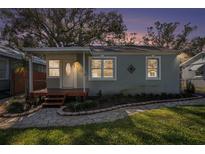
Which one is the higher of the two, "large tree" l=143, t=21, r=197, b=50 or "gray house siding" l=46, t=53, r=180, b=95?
"large tree" l=143, t=21, r=197, b=50

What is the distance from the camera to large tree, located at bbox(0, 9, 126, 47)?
22.6m

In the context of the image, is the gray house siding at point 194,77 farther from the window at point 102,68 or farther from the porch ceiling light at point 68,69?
the porch ceiling light at point 68,69

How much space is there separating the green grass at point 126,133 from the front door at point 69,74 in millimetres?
6433

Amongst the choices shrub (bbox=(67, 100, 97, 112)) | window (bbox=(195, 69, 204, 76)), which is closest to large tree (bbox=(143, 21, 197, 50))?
window (bbox=(195, 69, 204, 76))

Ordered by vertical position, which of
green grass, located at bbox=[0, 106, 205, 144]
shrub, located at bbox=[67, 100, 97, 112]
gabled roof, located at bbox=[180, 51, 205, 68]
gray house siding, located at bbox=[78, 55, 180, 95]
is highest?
gabled roof, located at bbox=[180, 51, 205, 68]

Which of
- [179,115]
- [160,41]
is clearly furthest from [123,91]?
[160,41]

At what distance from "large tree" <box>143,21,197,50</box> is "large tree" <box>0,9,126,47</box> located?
13874mm

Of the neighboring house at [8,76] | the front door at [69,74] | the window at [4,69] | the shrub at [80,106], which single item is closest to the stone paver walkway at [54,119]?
the shrub at [80,106]

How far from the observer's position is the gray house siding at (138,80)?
44.1 feet

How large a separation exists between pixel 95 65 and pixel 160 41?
88.7ft

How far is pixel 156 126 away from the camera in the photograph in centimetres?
660

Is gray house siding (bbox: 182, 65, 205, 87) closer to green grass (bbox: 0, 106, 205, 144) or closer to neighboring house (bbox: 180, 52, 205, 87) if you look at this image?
neighboring house (bbox: 180, 52, 205, 87)

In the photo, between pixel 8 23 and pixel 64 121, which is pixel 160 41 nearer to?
pixel 8 23
